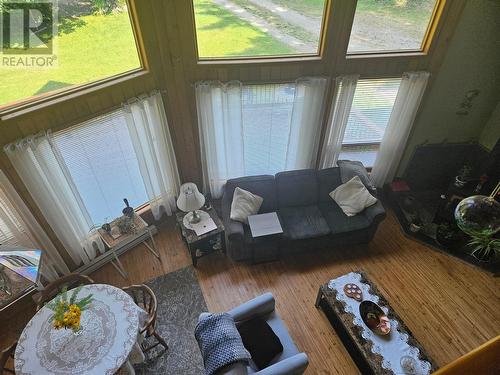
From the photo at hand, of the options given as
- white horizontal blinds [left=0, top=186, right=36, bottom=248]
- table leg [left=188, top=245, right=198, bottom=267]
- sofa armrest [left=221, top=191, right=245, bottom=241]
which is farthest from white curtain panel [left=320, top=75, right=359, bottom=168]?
white horizontal blinds [left=0, top=186, right=36, bottom=248]

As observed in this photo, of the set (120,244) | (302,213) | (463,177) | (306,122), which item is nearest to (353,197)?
(302,213)

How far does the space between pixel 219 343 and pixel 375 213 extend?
105 inches

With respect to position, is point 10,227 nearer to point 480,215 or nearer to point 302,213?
point 302,213

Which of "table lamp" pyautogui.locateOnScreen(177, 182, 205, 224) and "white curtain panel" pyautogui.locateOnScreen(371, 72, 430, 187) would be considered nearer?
"table lamp" pyautogui.locateOnScreen(177, 182, 205, 224)

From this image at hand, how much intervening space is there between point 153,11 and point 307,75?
6.34 feet

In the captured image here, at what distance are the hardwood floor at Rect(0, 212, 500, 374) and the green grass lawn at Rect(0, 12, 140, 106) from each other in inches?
92.4

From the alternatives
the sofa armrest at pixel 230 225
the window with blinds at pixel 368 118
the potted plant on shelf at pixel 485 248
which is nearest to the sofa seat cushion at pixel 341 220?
the window with blinds at pixel 368 118

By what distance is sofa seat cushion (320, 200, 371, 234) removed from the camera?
4.04 m

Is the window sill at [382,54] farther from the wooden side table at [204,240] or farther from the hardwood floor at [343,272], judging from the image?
the wooden side table at [204,240]

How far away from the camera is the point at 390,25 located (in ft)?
12.2

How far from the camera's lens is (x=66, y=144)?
3.24m

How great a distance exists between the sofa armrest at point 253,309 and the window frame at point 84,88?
266 centimetres

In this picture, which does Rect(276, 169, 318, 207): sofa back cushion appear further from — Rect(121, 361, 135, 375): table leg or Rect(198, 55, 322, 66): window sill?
Rect(121, 361, 135, 375): table leg

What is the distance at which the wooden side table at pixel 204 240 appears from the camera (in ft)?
12.6
